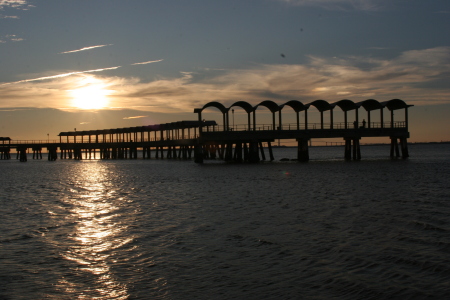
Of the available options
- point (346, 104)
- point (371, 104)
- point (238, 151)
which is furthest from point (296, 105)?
point (371, 104)

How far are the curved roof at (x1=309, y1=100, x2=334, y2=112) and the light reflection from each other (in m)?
39.3

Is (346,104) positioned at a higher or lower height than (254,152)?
higher

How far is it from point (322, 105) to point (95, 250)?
48.3 meters

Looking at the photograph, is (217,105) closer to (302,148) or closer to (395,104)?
(302,148)

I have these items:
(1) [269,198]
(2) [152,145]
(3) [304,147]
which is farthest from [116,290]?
(2) [152,145]

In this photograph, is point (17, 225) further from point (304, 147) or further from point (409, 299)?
point (304, 147)

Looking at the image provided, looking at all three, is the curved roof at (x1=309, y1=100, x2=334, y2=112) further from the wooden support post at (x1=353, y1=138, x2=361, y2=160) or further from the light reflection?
the light reflection

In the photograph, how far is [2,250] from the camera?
12.0 metres

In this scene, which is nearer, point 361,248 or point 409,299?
point 409,299

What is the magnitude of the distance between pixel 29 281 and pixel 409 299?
24.8 ft

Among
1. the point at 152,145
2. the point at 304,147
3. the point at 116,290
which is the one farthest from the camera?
the point at 152,145

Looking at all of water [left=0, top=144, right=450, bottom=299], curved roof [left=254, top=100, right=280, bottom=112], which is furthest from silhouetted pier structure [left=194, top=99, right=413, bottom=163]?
water [left=0, top=144, right=450, bottom=299]

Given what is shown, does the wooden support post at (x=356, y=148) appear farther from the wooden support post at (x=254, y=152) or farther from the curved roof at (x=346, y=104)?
the wooden support post at (x=254, y=152)

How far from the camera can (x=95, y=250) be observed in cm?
1195
